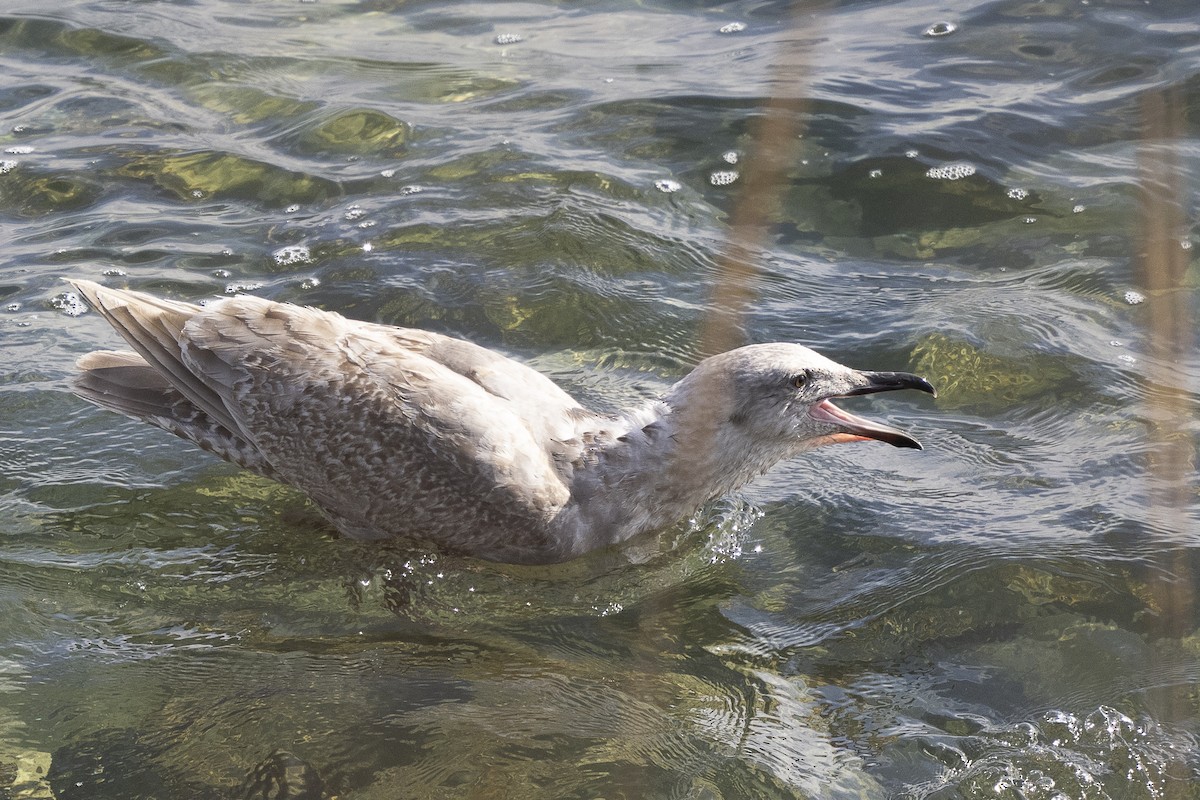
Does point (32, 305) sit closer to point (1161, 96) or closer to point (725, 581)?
point (725, 581)

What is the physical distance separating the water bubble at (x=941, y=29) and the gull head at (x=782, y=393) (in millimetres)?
5299

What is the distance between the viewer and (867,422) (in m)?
5.33

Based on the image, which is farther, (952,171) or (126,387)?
(952,171)

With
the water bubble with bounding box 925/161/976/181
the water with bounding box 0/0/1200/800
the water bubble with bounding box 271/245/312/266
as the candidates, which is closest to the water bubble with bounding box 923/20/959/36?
the water with bounding box 0/0/1200/800

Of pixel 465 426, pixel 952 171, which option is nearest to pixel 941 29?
pixel 952 171

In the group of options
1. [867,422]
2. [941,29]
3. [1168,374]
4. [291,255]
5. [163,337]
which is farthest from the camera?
[941,29]

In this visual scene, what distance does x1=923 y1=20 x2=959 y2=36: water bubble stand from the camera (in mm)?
9641

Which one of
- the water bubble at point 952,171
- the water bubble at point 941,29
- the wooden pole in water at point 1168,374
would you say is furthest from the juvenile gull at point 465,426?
the water bubble at point 941,29

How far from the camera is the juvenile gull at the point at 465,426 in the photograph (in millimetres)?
5184

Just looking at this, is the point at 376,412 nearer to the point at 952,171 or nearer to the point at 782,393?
the point at 782,393

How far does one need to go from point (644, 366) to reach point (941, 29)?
4727 millimetres

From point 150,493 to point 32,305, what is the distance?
5.88ft

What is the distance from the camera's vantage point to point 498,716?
433 cm

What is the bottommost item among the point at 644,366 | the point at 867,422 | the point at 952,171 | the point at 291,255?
the point at 644,366
